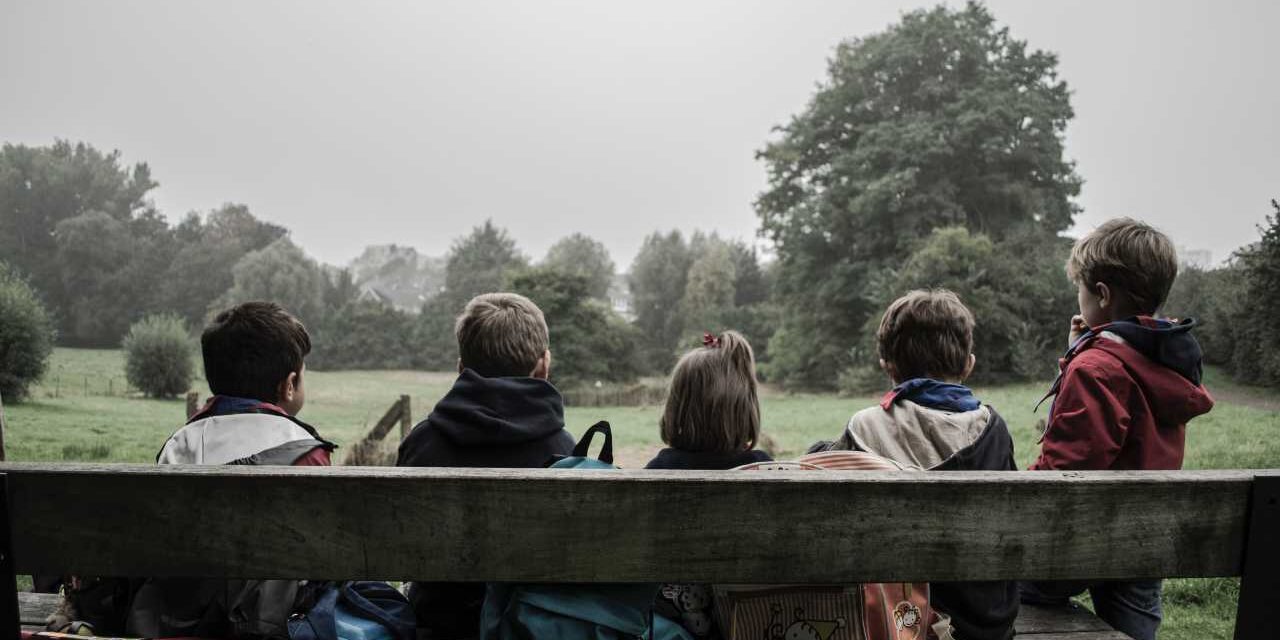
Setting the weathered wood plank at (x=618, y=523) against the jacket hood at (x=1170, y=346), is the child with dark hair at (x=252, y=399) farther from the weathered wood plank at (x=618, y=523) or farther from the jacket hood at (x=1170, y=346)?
the jacket hood at (x=1170, y=346)

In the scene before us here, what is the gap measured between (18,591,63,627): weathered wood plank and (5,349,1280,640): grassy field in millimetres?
4463

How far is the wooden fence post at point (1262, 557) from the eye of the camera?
1280 mm

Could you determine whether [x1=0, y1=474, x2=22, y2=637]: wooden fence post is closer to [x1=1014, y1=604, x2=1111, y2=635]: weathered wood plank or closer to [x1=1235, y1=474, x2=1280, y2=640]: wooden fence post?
[x1=1235, y1=474, x2=1280, y2=640]: wooden fence post

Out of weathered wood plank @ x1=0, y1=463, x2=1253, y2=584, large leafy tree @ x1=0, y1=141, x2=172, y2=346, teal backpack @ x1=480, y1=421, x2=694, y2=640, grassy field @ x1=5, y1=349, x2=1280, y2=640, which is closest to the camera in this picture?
weathered wood plank @ x1=0, y1=463, x2=1253, y2=584

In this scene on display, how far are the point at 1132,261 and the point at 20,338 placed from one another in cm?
728

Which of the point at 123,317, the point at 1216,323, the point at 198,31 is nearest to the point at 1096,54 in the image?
the point at 1216,323

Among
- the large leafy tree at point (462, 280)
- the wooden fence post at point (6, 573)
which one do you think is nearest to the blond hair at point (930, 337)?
the wooden fence post at point (6, 573)

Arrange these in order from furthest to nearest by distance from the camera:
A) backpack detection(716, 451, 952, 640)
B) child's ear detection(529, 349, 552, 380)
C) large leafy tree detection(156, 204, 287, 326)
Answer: large leafy tree detection(156, 204, 287, 326) → child's ear detection(529, 349, 552, 380) → backpack detection(716, 451, 952, 640)

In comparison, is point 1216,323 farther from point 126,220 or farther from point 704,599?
point 126,220

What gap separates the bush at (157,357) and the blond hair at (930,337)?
7.86 m

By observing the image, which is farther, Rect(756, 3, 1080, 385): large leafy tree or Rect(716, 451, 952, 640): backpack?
Rect(756, 3, 1080, 385): large leafy tree

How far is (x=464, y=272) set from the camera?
16.3 meters

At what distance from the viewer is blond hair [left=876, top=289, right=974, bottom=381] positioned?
93.8 inches

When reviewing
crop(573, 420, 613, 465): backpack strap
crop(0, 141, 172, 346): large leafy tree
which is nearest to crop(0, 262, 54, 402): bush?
crop(0, 141, 172, 346): large leafy tree
